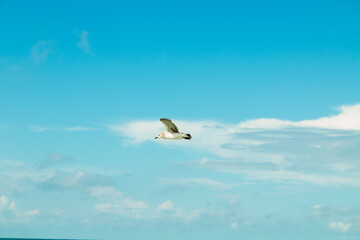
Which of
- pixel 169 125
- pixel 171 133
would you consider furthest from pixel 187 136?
pixel 169 125

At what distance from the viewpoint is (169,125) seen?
213 feet

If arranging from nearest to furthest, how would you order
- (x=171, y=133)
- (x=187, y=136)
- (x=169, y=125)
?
(x=169, y=125)
(x=187, y=136)
(x=171, y=133)

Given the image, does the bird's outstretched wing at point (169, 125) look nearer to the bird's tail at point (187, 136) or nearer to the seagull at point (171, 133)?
the seagull at point (171, 133)

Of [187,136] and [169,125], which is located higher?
[169,125]

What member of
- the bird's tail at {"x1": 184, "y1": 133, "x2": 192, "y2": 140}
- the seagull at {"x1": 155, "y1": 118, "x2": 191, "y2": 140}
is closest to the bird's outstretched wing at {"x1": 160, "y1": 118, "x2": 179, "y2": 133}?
the seagull at {"x1": 155, "y1": 118, "x2": 191, "y2": 140}

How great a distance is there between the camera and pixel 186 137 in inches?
2621

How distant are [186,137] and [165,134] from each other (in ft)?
9.00

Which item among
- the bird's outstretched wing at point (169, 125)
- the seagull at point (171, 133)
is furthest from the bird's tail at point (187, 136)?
the bird's outstretched wing at point (169, 125)

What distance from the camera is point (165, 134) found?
68000 millimetres

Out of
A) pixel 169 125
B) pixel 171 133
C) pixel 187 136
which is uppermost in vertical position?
pixel 171 133

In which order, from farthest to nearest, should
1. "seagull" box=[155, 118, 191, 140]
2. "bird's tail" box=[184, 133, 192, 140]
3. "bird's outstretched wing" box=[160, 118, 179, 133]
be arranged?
"bird's tail" box=[184, 133, 192, 140] → "seagull" box=[155, 118, 191, 140] → "bird's outstretched wing" box=[160, 118, 179, 133]

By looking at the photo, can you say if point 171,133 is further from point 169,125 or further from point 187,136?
point 169,125

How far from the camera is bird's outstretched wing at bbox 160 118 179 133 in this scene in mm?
63156

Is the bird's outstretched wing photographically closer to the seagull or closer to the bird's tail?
the seagull
